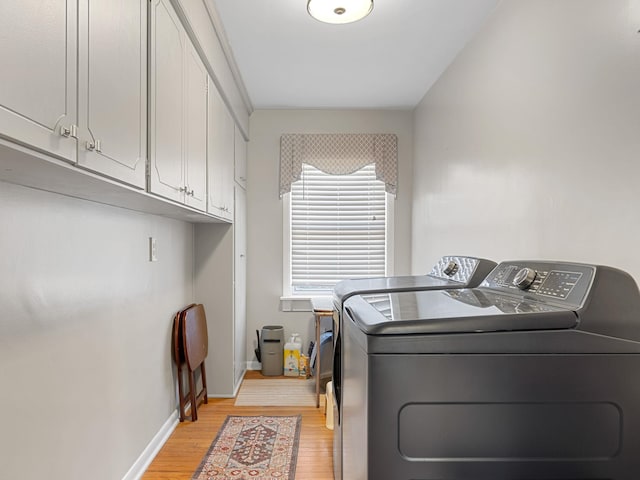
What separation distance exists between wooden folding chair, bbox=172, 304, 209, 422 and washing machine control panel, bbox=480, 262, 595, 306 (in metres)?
1.98

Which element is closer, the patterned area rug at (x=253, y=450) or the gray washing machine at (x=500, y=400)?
the gray washing machine at (x=500, y=400)

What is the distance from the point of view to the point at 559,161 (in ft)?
5.10

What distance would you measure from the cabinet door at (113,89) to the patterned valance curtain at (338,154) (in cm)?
250

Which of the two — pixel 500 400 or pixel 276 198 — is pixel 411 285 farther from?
pixel 276 198

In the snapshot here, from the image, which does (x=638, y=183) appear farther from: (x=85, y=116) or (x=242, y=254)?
(x=242, y=254)

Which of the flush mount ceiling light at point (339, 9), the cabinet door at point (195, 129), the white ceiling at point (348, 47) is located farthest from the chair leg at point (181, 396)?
the flush mount ceiling light at point (339, 9)

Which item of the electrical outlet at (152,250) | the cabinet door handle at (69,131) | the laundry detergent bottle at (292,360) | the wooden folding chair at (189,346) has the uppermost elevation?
the cabinet door handle at (69,131)

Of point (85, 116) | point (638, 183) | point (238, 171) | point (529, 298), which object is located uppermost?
point (238, 171)

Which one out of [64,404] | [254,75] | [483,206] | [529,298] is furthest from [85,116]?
[254,75]

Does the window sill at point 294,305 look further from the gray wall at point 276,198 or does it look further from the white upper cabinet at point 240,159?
the white upper cabinet at point 240,159

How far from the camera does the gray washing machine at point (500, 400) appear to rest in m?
0.91

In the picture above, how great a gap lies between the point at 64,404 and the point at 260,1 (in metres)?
2.10

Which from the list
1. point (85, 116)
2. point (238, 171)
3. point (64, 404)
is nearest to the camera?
point (85, 116)

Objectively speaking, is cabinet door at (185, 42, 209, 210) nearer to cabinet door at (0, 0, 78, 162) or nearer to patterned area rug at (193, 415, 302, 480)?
cabinet door at (0, 0, 78, 162)
